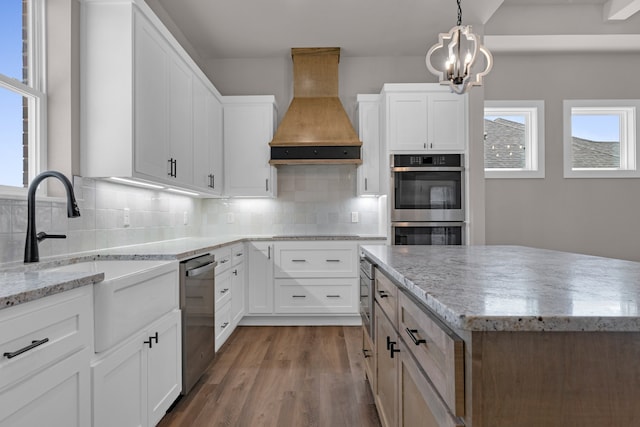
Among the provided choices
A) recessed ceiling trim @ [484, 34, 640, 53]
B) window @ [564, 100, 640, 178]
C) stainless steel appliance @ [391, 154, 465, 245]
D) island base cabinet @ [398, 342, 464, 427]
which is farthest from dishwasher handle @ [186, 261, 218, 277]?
window @ [564, 100, 640, 178]

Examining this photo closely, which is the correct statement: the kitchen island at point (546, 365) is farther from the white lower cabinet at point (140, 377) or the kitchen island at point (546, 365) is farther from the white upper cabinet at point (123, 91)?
the white upper cabinet at point (123, 91)

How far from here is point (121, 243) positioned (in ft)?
8.42

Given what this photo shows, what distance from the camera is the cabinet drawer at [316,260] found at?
12.2 feet

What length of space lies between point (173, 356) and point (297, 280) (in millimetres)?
1800

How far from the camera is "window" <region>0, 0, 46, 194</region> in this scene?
1.86m

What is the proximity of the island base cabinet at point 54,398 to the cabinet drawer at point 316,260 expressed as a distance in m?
2.47

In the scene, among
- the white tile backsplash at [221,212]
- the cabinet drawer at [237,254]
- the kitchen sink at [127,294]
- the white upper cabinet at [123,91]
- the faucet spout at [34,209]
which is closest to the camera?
the kitchen sink at [127,294]

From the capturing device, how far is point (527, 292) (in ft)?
2.97

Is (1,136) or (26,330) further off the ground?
(1,136)

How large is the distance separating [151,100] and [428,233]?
2.71 meters

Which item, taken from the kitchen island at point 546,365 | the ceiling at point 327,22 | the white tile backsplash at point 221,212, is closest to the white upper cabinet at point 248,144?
the white tile backsplash at point 221,212

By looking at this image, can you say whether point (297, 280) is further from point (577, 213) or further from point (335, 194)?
point (577, 213)

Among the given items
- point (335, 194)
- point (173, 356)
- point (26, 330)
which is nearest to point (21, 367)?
point (26, 330)

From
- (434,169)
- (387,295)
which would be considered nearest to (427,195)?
(434,169)
